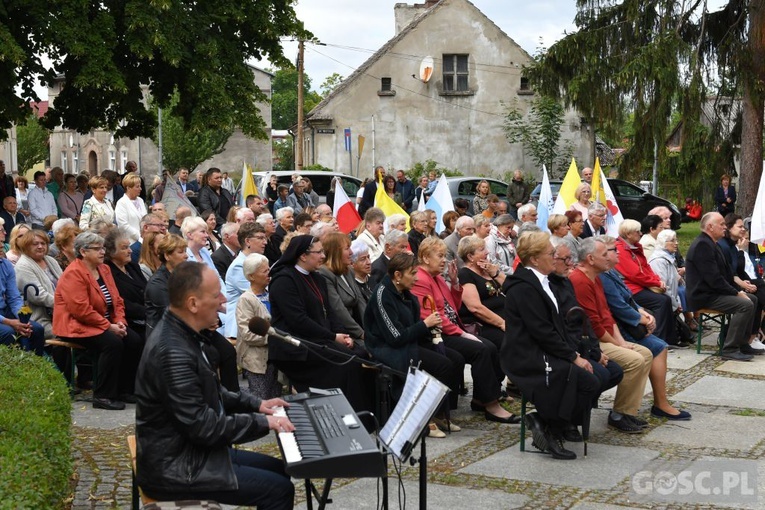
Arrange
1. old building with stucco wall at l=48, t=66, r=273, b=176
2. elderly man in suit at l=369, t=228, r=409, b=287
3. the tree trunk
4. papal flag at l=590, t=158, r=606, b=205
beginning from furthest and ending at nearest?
old building with stucco wall at l=48, t=66, r=273, b=176, the tree trunk, papal flag at l=590, t=158, r=606, b=205, elderly man in suit at l=369, t=228, r=409, b=287

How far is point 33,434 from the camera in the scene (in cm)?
570

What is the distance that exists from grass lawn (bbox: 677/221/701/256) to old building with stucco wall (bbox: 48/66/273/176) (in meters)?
25.7

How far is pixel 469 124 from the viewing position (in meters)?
43.9

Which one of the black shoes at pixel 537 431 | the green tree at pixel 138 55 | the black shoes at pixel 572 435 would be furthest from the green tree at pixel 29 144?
the black shoes at pixel 537 431

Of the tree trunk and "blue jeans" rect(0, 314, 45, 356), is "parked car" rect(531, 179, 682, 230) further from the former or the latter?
"blue jeans" rect(0, 314, 45, 356)

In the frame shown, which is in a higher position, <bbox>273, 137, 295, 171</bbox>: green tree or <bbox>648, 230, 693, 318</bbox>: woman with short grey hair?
<bbox>273, 137, 295, 171</bbox>: green tree

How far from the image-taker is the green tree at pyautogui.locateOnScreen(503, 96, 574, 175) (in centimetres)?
3938

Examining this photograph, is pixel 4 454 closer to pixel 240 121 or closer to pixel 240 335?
pixel 240 335

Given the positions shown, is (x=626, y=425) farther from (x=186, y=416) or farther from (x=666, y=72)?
(x=666, y=72)

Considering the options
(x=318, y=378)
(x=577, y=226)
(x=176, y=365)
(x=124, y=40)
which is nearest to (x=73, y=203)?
(x=124, y=40)

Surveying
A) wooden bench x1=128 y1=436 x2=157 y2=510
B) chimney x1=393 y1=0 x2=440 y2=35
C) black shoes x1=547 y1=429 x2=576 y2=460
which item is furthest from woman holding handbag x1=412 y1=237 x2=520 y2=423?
chimney x1=393 y1=0 x2=440 y2=35

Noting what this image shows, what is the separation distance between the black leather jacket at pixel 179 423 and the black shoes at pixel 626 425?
186 inches

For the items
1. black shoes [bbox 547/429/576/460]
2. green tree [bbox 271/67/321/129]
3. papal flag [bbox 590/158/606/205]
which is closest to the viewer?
black shoes [bbox 547/429/576/460]

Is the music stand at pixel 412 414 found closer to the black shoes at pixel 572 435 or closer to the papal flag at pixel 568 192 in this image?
the black shoes at pixel 572 435
